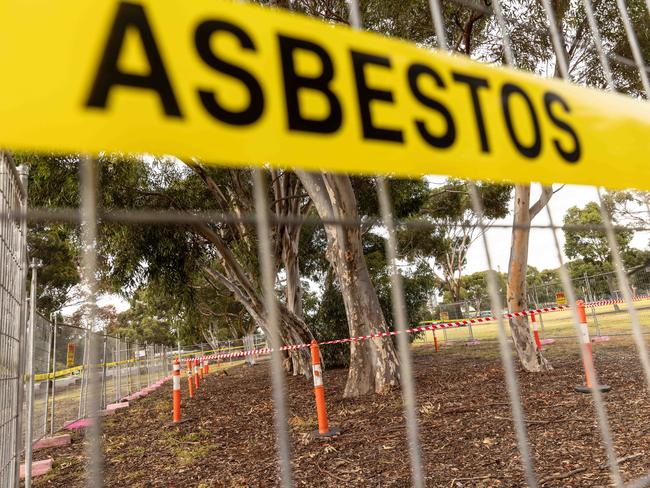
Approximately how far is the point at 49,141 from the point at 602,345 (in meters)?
11.3

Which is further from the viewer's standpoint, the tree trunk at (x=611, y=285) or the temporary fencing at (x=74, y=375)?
the tree trunk at (x=611, y=285)

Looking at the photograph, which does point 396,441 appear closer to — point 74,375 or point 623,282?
point 623,282

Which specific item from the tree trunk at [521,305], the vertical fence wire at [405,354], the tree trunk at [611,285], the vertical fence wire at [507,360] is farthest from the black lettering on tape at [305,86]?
the tree trunk at [611,285]

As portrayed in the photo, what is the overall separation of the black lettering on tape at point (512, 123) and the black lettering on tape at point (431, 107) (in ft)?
0.60

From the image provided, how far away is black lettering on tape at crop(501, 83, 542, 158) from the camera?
1121 millimetres

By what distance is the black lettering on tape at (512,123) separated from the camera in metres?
1.12

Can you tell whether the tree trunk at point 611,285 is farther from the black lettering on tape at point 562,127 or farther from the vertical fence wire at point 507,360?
the vertical fence wire at point 507,360

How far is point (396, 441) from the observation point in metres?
4.11

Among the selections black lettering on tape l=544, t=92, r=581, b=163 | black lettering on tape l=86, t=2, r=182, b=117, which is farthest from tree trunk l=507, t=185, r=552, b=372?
black lettering on tape l=86, t=2, r=182, b=117

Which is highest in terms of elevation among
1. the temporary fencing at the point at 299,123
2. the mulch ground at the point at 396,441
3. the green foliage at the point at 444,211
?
the green foliage at the point at 444,211

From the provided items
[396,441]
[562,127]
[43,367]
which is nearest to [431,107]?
[562,127]

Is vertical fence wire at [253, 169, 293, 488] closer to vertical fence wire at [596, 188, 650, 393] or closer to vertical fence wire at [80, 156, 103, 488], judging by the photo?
vertical fence wire at [80, 156, 103, 488]

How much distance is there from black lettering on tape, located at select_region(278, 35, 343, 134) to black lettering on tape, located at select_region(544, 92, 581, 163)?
65 centimetres

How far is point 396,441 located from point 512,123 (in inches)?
144
